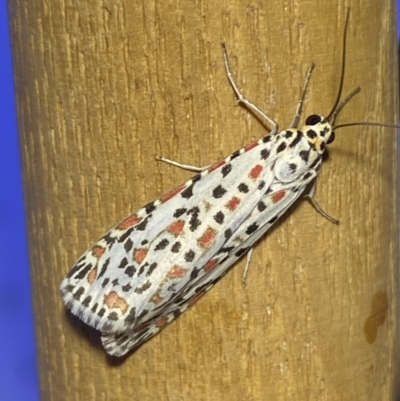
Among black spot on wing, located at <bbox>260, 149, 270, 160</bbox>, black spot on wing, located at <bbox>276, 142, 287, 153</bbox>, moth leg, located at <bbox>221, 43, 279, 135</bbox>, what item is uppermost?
moth leg, located at <bbox>221, 43, 279, 135</bbox>

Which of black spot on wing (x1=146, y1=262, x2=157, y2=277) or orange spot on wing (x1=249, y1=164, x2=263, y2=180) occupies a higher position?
Answer: orange spot on wing (x1=249, y1=164, x2=263, y2=180)

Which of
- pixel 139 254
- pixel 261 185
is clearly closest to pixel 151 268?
pixel 139 254

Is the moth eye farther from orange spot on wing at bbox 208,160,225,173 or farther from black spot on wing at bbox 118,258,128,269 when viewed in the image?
black spot on wing at bbox 118,258,128,269

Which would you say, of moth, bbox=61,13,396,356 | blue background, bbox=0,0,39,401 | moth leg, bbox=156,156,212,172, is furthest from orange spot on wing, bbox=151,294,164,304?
blue background, bbox=0,0,39,401

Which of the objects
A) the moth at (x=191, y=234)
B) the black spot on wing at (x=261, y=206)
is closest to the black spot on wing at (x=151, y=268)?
the moth at (x=191, y=234)

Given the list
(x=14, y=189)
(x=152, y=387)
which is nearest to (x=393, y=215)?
(x=152, y=387)

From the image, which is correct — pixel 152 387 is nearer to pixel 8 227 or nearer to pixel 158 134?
pixel 158 134

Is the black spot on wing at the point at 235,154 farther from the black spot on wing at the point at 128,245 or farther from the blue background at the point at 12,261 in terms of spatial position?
the blue background at the point at 12,261
